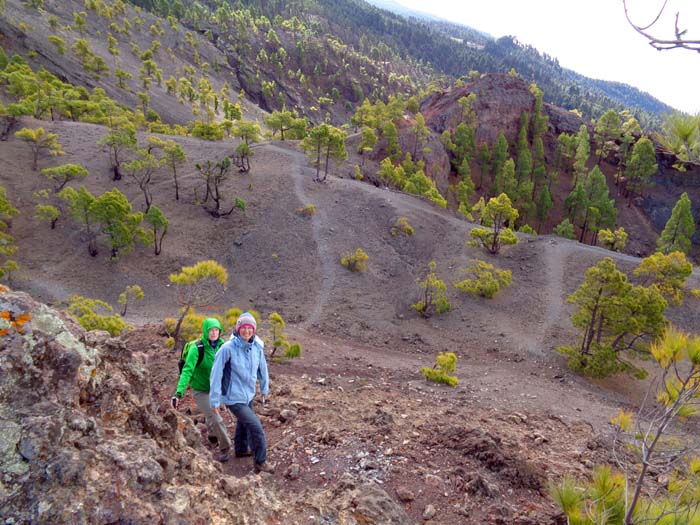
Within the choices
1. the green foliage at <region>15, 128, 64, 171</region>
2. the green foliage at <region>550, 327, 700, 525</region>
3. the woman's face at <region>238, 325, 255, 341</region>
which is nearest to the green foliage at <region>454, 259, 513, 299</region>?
the woman's face at <region>238, 325, 255, 341</region>

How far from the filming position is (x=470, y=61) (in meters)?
166

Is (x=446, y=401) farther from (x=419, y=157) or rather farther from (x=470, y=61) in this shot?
(x=470, y=61)

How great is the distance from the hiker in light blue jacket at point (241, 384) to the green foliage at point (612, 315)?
14.6m

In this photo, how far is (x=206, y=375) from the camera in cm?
560

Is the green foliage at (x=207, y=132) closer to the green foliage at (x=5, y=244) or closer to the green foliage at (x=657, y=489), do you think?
the green foliage at (x=5, y=244)

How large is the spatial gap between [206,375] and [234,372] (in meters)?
0.57

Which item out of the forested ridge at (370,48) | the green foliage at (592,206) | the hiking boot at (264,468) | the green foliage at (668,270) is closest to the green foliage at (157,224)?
the hiking boot at (264,468)

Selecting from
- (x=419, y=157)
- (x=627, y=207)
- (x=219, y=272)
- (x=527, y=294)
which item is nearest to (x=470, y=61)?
(x=627, y=207)

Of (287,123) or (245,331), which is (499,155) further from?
(245,331)

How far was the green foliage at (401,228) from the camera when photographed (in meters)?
27.1

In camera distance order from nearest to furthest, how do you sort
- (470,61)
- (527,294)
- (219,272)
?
1. (219,272)
2. (527,294)
3. (470,61)

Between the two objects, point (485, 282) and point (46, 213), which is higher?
point (485, 282)

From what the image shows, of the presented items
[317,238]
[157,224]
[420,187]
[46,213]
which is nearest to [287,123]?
[420,187]

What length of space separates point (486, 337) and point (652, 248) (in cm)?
4586
